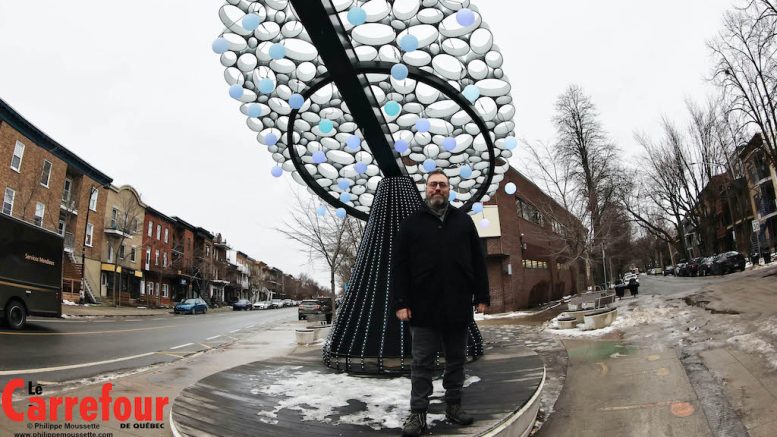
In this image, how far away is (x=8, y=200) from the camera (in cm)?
2317

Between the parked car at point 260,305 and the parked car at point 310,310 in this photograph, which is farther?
the parked car at point 260,305

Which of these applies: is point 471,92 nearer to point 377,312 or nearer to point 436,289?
point 377,312

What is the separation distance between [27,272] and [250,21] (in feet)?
39.0

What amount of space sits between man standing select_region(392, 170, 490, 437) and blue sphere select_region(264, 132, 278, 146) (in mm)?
4684

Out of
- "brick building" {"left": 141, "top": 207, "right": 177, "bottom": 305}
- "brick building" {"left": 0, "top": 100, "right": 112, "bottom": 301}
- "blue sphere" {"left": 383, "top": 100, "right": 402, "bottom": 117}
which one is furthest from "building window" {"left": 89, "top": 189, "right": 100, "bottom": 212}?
"blue sphere" {"left": 383, "top": 100, "right": 402, "bottom": 117}

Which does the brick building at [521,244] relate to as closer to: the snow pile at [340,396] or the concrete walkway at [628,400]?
the concrete walkway at [628,400]

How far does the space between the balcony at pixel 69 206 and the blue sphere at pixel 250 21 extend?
30638 mm

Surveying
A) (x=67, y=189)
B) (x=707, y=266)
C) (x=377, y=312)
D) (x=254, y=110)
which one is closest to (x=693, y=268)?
(x=707, y=266)

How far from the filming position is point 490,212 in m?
23.6

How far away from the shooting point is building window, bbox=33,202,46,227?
83.1ft

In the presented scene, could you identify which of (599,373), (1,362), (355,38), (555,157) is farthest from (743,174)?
(1,362)

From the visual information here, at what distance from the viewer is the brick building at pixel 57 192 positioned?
76.6 ft

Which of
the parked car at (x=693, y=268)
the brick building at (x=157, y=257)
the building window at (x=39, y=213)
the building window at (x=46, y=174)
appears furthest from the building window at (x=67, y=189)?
the parked car at (x=693, y=268)

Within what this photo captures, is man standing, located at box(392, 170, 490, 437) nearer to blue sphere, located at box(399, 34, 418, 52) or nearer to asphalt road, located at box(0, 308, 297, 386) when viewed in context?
blue sphere, located at box(399, 34, 418, 52)
